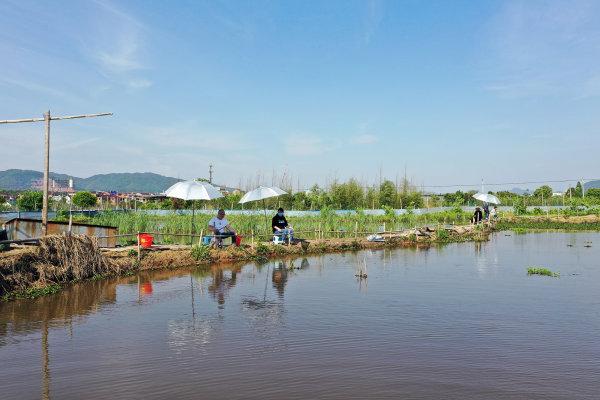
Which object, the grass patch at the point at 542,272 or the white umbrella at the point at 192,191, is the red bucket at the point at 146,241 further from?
the grass patch at the point at 542,272

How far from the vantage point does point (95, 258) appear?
12133 millimetres

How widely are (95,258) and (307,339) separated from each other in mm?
7192

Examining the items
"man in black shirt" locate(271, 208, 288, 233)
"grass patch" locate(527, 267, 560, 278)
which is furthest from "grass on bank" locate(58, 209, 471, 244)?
"grass patch" locate(527, 267, 560, 278)

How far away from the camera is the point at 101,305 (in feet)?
30.9

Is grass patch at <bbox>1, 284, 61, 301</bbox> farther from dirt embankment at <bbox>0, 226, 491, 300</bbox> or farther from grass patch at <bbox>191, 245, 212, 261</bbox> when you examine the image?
grass patch at <bbox>191, 245, 212, 261</bbox>

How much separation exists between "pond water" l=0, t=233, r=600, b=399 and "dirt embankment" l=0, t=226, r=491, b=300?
55 centimetres

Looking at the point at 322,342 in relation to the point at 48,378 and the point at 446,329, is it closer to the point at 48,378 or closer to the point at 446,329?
the point at 446,329

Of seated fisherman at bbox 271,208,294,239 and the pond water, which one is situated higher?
seated fisherman at bbox 271,208,294,239

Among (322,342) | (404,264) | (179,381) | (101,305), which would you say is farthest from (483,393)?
(404,264)

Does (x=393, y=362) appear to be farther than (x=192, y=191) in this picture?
No

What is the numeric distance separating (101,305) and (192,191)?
6608 mm

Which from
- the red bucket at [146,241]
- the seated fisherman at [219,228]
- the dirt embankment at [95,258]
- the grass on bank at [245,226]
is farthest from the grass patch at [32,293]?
the grass on bank at [245,226]

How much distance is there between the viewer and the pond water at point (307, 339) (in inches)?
215

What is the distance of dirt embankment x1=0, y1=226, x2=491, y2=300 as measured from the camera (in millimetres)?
10174
